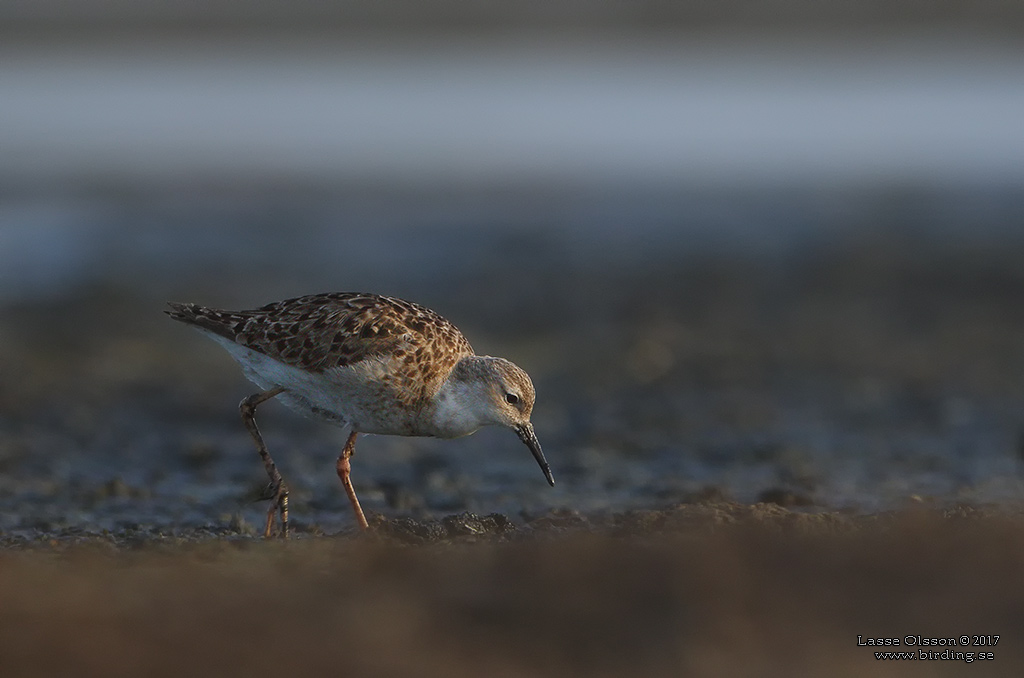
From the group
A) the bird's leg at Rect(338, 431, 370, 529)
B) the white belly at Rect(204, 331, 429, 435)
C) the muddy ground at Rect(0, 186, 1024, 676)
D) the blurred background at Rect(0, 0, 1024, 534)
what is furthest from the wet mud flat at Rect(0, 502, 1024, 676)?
the blurred background at Rect(0, 0, 1024, 534)

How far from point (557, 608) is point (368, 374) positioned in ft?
9.42

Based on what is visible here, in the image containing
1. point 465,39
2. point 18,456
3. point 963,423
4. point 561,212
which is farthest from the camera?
point 465,39

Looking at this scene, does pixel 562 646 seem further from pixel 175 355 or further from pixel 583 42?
pixel 583 42

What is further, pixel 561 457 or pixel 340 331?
pixel 561 457

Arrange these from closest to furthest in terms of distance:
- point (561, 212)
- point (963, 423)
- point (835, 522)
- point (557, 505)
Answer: point (835, 522) < point (557, 505) < point (963, 423) < point (561, 212)

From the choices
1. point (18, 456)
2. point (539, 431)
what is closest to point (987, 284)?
point (539, 431)

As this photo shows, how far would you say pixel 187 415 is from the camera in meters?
11.2

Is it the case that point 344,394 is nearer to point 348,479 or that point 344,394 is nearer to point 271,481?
point 348,479

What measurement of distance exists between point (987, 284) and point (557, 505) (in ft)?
28.9

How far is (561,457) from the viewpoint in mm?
10047

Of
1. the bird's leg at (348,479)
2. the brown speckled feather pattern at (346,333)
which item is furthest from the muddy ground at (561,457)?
the brown speckled feather pattern at (346,333)

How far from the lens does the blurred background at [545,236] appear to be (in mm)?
9812

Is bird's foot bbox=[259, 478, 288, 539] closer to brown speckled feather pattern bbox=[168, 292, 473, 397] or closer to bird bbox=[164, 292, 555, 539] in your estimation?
bird bbox=[164, 292, 555, 539]

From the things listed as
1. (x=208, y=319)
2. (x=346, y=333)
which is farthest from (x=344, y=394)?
(x=208, y=319)
